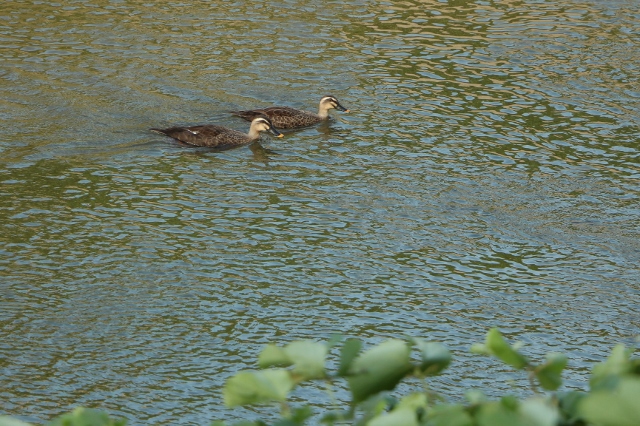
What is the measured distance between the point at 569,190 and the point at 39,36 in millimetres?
9134

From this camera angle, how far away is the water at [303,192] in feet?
28.0

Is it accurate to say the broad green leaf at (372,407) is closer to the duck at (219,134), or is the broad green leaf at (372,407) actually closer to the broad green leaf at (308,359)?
the broad green leaf at (308,359)

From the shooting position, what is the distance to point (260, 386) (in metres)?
2.90

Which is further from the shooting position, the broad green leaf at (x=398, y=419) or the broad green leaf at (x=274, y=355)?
the broad green leaf at (x=274, y=355)

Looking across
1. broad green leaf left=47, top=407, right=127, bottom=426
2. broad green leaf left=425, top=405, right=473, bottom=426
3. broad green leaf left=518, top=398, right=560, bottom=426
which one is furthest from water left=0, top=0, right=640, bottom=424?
broad green leaf left=518, top=398, right=560, bottom=426

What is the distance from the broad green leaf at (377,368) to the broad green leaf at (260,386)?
0.68 feet

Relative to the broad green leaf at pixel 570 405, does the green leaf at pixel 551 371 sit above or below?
above

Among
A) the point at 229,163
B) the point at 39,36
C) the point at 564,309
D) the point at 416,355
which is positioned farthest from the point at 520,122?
the point at 39,36

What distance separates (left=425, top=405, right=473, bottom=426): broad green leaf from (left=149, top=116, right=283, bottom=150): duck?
1061 cm

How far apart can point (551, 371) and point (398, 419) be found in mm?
575

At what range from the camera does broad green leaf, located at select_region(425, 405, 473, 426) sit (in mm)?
2703

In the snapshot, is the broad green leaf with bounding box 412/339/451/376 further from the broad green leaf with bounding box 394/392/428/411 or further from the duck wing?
the duck wing

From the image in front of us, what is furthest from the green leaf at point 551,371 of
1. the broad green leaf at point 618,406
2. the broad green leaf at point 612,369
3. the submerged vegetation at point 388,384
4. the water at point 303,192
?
the water at point 303,192

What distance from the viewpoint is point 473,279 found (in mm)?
9695
